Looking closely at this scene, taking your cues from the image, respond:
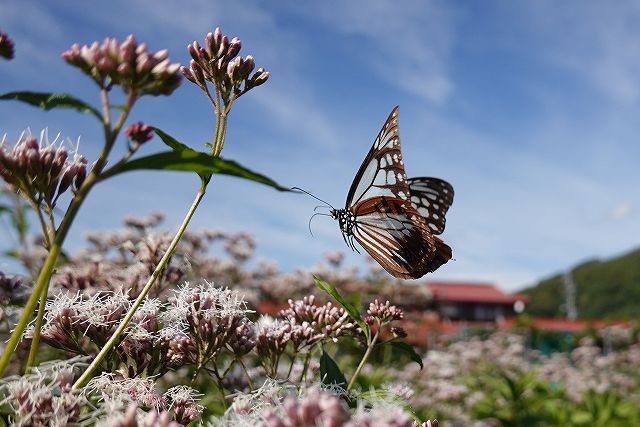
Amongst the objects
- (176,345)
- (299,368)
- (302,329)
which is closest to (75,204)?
(176,345)

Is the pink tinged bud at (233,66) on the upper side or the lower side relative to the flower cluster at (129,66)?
upper

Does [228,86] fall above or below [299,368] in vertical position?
above

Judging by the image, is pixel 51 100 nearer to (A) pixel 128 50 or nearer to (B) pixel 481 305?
(A) pixel 128 50

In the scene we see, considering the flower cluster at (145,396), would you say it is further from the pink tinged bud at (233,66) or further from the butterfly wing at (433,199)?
the butterfly wing at (433,199)

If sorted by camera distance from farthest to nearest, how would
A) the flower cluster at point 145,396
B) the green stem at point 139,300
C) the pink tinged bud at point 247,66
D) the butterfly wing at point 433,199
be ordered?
the butterfly wing at point 433,199, the pink tinged bud at point 247,66, the flower cluster at point 145,396, the green stem at point 139,300

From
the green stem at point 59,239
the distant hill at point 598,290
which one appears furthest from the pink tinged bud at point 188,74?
the distant hill at point 598,290

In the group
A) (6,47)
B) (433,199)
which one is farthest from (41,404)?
(433,199)

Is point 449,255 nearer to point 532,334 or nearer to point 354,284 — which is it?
point 354,284
